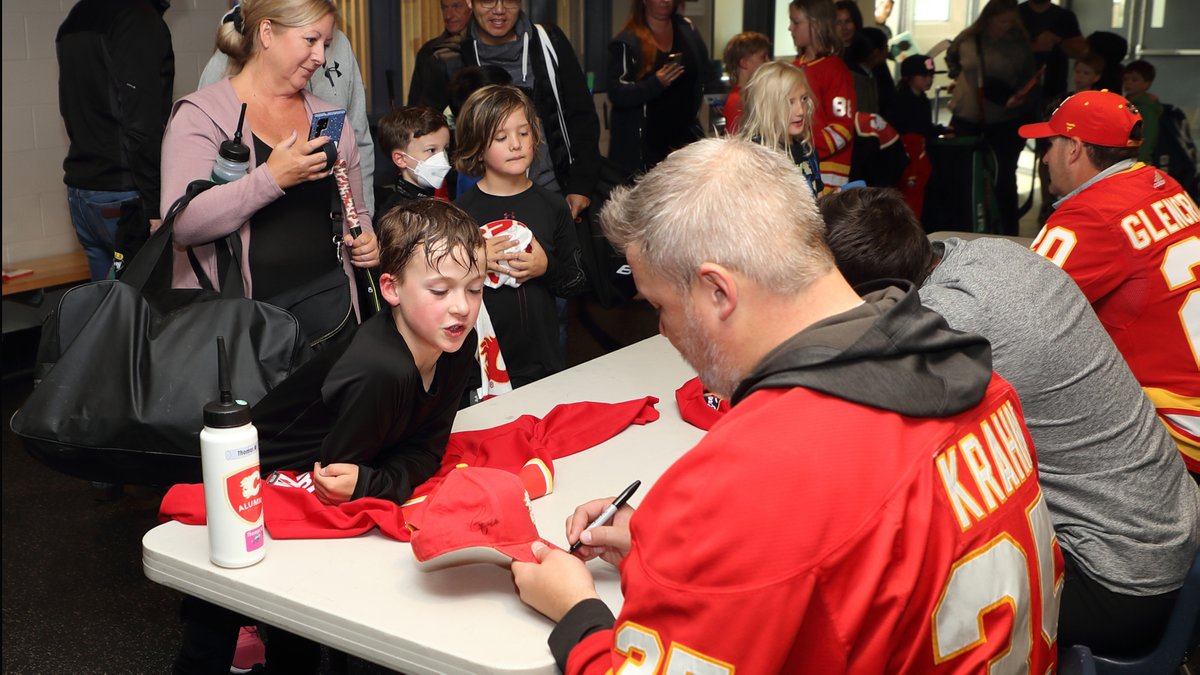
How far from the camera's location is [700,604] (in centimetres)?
100

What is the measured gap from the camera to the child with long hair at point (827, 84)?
4.99m

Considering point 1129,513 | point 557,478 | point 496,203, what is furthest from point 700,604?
point 496,203

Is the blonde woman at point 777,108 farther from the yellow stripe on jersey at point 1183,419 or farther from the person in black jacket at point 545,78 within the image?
the yellow stripe on jersey at point 1183,419

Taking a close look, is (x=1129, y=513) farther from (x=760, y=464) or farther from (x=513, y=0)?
(x=513, y=0)

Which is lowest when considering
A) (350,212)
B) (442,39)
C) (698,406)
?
(698,406)

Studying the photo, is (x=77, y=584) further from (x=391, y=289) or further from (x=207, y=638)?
(x=391, y=289)

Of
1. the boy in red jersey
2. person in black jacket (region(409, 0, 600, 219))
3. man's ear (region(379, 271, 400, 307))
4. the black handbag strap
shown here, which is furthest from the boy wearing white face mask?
the boy in red jersey

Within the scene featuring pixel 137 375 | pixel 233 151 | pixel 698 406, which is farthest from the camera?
pixel 233 151

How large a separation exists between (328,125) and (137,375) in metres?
0.95

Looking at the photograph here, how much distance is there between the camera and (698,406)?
212 cm

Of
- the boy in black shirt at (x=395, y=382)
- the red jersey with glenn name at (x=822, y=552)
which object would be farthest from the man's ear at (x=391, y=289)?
the red jersey with glenn name at (x=822, y=552)

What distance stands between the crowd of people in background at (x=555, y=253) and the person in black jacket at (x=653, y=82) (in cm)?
87

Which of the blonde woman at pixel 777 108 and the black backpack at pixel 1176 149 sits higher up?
the blonde woman at pixel 777 108

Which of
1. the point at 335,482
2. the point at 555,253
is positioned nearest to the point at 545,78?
the point at 555,253
